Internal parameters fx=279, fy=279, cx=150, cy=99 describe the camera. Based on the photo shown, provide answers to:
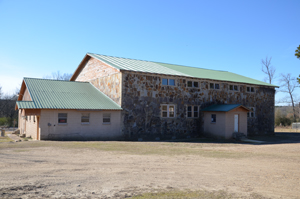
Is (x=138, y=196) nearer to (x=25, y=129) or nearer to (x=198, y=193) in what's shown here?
(x=198, y=193)

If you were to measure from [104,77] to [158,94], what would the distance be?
5.21m

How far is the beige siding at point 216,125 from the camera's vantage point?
24.6 metres

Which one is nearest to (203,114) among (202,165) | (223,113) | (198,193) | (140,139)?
(223,113)

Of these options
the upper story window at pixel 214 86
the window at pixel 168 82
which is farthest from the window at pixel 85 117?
the upper story window at pixel 214 86

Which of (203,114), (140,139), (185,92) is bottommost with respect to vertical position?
(140,139)

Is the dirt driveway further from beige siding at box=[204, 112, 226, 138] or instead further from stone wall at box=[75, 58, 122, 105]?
beige siding at box=[204, 112, 226, 138]

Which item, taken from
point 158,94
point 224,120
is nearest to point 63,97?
point 158,94

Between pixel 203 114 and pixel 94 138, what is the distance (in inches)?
423

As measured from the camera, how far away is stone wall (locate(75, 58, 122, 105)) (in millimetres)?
23191

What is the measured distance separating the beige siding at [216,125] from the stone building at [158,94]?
53 cm

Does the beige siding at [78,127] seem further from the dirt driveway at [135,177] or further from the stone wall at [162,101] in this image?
the dirt driveway at [135,177]

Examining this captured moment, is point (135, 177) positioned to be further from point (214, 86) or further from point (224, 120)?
point (214, 86)

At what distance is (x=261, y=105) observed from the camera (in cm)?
3142

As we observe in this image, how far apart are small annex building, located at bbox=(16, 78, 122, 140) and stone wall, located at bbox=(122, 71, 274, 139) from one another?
4.60 ft
